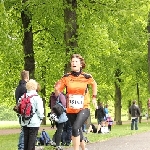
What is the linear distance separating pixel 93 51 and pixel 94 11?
3.94 meters

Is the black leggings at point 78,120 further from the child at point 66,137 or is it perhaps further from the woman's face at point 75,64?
the child at point 66,137

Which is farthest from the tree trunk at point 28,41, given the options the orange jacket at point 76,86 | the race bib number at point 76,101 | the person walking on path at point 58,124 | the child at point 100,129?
the race bib number at point 76,101

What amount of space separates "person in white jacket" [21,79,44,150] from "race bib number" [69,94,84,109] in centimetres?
70

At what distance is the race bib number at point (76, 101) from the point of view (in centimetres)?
966

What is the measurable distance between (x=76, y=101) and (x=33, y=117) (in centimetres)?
103

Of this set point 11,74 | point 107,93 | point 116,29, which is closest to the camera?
point 116,29

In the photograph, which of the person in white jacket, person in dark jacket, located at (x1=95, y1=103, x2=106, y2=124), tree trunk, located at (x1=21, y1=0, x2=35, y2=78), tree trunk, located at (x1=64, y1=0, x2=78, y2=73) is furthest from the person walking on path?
person in dark jacket, located at (x1=95, y1=103, x2=106, y2=124)

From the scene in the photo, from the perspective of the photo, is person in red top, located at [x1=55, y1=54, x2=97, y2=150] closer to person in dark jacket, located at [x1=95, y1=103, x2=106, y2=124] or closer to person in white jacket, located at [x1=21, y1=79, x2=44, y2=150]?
person in white jacket, located at [x1=21, y1=79, x2=44, y2=150]

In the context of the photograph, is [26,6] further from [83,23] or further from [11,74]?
[11,74]

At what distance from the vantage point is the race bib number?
9.66 meters

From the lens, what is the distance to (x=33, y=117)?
33.2 ft

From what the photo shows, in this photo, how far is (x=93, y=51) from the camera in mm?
25312

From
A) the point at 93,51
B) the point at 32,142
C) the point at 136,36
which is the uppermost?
the point at 136,36

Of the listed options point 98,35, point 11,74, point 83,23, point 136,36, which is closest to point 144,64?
point 136,36
